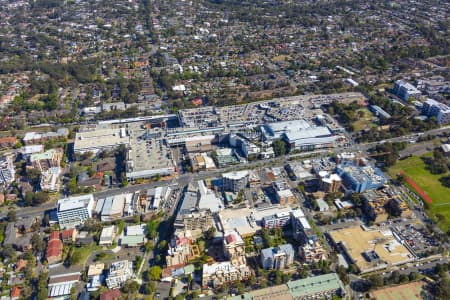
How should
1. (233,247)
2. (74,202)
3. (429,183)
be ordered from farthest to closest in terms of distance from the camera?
(429,183) → (74,202) → (233,247)

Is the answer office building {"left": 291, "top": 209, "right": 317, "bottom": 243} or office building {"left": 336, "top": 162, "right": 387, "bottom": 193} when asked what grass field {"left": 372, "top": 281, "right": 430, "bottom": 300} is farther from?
office building {"left": 336, "top": 162, "right": 387, "bottom": 193}

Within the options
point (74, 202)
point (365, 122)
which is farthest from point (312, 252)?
point (365, 122)

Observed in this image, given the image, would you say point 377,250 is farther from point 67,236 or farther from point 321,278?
point 67,236

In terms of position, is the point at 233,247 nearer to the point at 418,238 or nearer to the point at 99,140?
the point at 418,238

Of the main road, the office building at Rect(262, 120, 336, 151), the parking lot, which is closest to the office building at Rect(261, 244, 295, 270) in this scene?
the parking lot

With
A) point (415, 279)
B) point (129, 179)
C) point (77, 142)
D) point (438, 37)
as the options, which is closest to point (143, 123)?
point (77, 142)

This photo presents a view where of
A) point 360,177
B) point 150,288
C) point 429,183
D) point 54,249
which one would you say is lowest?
point 54,249
